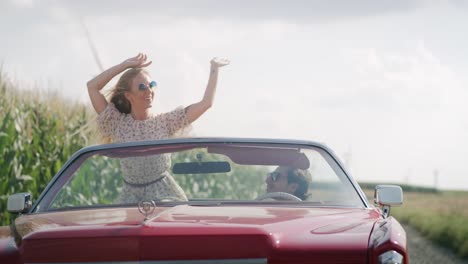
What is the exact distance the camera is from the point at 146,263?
4426mm

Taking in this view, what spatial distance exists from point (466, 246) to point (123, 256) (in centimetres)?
1767

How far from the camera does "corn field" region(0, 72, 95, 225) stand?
13258mm

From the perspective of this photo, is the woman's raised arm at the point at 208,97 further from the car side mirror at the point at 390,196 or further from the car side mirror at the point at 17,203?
the car side mirror at the point at 390,196

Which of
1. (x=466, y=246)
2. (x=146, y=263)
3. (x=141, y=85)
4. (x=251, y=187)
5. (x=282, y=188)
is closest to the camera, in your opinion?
(x=146, y=263)

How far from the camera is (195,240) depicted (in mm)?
4434

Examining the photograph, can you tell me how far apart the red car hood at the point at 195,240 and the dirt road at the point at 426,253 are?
512 inches

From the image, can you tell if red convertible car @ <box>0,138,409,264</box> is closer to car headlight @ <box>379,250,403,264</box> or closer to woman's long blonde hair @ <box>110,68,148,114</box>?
car headlight @ <box>379,250,403,264</box>

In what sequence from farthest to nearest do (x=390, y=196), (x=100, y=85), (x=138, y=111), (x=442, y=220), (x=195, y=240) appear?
(x=442, y=220)
(x=100, y=85)
(x=138, y=111)
(x=390, y=196)
(x=195, y=240)

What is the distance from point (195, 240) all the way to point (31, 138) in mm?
10036

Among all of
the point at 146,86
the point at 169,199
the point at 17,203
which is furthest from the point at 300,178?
the point at 146,86

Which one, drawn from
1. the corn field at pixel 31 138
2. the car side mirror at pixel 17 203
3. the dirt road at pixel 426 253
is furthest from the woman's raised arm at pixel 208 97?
the dirt road at pixel 426 253

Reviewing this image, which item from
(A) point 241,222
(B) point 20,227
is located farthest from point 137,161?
(A) point 241,222

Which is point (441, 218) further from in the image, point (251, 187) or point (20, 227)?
point (20, 227)

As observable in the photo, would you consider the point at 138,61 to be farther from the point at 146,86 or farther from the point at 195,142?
the point at 195,142
